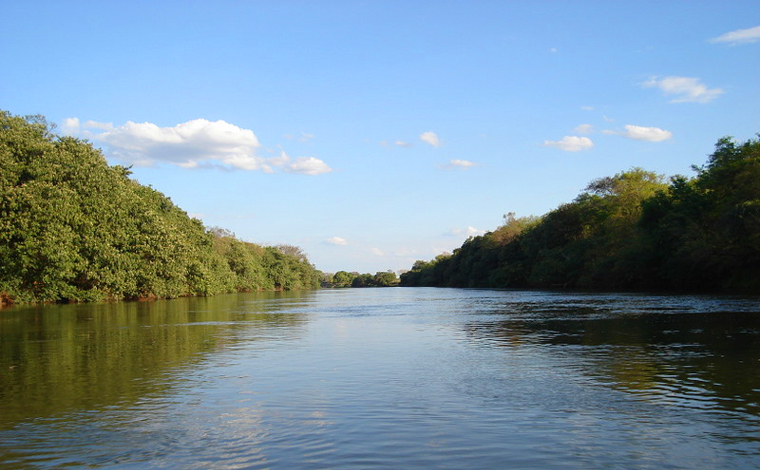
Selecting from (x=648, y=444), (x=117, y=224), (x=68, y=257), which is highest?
(x=117, y=224)

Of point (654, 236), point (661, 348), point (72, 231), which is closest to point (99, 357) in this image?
point (661, 348)

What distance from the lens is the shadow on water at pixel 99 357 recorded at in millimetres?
11758

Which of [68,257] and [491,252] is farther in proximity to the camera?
[491,252]

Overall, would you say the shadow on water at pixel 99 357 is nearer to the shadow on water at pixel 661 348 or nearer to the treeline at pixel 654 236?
the shadow on water at pixel 661 348

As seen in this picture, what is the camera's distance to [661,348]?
18.1 metres

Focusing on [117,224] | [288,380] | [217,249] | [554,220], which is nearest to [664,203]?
[554,220]

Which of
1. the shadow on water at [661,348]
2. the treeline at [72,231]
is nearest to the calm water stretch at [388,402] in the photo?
the shadow on water at [661,348]

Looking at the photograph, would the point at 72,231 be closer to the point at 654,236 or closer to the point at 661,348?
the point at 661,348

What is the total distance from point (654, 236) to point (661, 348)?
176 feet

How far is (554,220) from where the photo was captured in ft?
354

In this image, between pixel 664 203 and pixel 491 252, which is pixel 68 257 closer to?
pixel 664 203

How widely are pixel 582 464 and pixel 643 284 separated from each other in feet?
232

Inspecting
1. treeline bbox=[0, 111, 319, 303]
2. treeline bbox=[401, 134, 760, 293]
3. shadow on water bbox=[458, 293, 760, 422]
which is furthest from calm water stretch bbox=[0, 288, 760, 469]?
treeline bbox=[401, 134, 760, 293]

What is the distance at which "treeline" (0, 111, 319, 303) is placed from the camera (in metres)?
46.3
